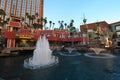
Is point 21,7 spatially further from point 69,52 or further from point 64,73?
point 64,73

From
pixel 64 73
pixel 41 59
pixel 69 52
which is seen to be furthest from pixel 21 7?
pixel 64 73

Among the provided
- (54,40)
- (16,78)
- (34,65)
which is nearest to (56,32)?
(54,40)

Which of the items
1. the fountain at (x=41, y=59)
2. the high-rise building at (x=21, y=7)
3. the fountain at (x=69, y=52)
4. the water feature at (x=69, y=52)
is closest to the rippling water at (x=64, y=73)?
the fountain at (x=41, y=59)

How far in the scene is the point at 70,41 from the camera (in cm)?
7344

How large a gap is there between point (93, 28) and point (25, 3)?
2475 inches

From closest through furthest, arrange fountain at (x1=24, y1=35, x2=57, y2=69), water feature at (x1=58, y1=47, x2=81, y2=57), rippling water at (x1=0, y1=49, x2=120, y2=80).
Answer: rippling water at (x1=0, y1=49, x2=120, y2=80) < fountain at (x1=24, y1=35, x2=57, y2=69) < water feature at (x1=58, y1=47, x2=81, y2=57)

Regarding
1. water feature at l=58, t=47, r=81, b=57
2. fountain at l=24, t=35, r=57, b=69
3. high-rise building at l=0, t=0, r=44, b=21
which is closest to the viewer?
fountain at l=24, t=35, r=57, b=69

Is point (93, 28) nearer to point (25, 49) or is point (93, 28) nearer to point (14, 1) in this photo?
point (25, 49)

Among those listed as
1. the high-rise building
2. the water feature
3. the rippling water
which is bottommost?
the rippling water

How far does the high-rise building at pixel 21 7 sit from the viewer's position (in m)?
98.9

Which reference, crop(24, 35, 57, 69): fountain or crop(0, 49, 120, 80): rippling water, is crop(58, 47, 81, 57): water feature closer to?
crop(24, 35, 57, 69): fountain

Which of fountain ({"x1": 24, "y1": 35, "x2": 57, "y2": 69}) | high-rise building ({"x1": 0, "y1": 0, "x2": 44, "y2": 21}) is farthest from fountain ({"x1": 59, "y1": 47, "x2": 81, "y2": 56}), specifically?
high-rise building ({"x1": 0, "y1": 0, "x2": 44, "y2": 21})

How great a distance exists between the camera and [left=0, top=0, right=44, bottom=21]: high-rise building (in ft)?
324

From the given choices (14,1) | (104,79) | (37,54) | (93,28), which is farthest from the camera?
(14,1)
